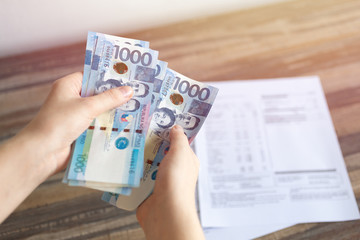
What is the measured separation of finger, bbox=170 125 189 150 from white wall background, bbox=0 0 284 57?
45 cm

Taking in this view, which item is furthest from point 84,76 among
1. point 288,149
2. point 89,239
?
point 288,149

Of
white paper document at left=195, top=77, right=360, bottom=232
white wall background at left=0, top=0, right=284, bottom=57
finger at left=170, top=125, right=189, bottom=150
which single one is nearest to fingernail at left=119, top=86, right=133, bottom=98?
finger at left=170, top=125, right=189, bottom=150

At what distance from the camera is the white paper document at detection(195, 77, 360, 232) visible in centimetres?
74

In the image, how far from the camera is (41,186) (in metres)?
0.74

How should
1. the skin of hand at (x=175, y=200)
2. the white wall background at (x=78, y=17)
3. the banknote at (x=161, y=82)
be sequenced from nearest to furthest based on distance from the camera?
the skin of hand at (x=175, y=200), the banknote at (x=161, y=82), the white wall background at (x=78, y=17)

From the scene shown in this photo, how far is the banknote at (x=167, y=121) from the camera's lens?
663mm

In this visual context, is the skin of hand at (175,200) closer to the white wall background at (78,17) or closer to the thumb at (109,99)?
the thumb at (109,99)

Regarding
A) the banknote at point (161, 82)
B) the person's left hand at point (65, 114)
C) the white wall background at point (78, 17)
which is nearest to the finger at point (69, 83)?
the person's left hand at point (65, 114)

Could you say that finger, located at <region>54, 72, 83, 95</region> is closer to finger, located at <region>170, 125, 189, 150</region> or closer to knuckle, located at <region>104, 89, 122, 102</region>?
knuckle, located at <region>104, 89, 122, 102</region>

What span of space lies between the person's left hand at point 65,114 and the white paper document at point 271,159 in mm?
293

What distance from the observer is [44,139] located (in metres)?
0.57

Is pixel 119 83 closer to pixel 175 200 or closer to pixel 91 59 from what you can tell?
pixel 91 59

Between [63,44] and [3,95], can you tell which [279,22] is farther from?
[3,95]

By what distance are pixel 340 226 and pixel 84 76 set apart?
2.13 feet
